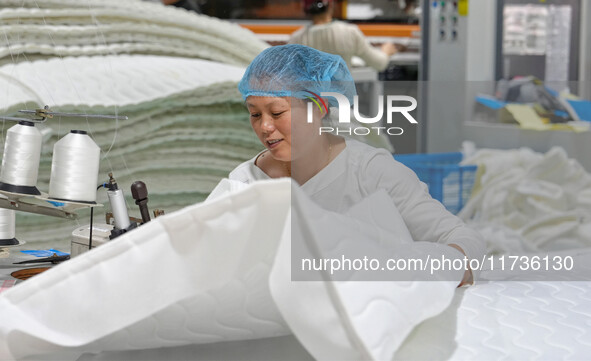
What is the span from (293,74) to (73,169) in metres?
0.43

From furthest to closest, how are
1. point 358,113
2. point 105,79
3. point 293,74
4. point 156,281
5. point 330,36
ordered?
point 330,36 < point 105,79 < point 358,113 < point 293,74 < point 156,281

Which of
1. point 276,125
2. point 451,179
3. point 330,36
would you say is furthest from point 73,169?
point 451,179

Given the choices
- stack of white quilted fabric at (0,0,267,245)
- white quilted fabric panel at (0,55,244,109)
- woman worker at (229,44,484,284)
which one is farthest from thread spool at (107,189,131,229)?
white quilted fabric panel at (0,55,244,109)

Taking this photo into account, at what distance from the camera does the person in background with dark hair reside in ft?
7.68

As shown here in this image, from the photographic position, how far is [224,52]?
6.24ft

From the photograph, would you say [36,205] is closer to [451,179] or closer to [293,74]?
[293,74]

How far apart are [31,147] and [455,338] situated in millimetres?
781

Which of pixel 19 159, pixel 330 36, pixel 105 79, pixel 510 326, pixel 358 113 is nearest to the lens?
pixel 510 326

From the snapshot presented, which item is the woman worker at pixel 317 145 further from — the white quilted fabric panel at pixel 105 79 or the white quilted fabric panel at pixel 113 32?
the white quilted fabric panel at pixel 113 32

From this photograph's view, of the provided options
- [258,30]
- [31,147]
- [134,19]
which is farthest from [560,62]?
[31,147]

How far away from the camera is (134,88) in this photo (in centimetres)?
171

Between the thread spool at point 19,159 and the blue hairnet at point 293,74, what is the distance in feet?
1.32

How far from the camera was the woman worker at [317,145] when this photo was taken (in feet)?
3.78

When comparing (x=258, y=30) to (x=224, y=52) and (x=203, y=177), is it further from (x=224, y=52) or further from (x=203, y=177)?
(x=203, y=177)
